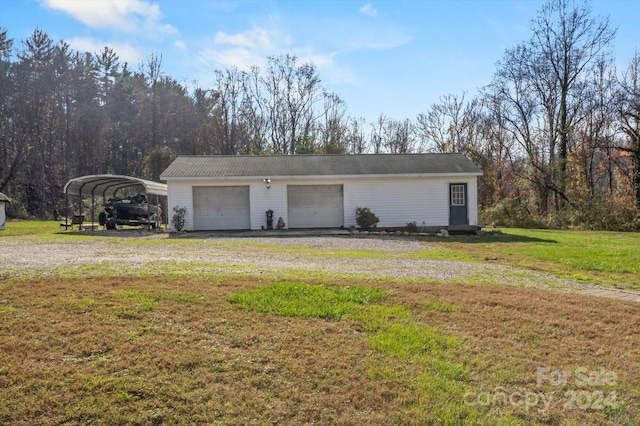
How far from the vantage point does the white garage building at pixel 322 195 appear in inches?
740

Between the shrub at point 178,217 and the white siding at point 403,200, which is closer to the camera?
the shrub at point 178,217

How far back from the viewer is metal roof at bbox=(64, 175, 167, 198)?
17859mm

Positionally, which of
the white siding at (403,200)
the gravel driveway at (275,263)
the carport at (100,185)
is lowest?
the gravel driveway at (275,263)

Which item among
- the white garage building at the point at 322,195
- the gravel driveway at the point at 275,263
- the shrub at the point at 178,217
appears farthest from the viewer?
the white garage building at the point at 322,195

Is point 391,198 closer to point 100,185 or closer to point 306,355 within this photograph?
point 100,185

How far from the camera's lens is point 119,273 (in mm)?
6852

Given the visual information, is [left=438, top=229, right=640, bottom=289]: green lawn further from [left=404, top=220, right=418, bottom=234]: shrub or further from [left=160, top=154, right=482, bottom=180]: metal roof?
[left=160, top=154, right=482, bottom=180]: metal roof

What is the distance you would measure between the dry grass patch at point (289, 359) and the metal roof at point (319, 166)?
542 inches

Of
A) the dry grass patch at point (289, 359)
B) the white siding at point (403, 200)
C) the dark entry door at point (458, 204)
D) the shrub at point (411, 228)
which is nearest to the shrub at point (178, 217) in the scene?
the white siding at point (403, 200)

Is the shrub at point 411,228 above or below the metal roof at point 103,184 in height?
below

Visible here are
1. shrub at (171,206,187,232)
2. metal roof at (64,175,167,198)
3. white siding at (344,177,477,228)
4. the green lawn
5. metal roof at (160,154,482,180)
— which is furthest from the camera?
white siding at (344,177,477,228)

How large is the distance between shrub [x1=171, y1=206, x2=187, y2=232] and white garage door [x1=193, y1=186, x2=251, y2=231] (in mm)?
679

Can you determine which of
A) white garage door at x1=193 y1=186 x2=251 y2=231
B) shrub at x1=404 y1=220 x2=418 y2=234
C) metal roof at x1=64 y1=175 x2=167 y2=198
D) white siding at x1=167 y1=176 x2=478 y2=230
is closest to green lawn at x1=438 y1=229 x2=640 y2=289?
shrub at x1=404 y1=220 x2=418 y2=234

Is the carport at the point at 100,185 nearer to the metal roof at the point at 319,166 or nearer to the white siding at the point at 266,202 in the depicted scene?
the metal roof at the point at 319,166
